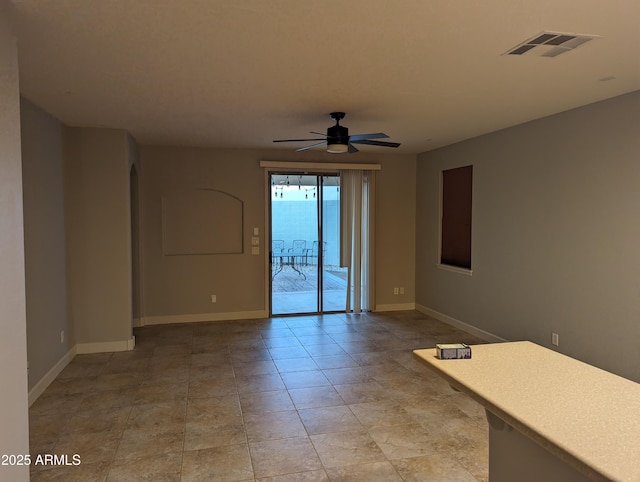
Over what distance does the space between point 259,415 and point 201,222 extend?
3792mm

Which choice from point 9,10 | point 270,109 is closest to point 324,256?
point 270,109

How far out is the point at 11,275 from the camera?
2.27 meters

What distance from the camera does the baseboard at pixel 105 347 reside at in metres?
5.16

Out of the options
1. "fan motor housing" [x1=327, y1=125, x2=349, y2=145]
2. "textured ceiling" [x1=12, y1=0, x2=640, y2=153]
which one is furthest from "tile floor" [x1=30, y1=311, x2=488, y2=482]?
"textured ceiling" [x1=12, y1=0, x2=640, y2=153]

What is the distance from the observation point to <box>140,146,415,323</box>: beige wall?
21.1 feet

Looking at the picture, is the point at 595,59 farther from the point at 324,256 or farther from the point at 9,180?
the point at 324,256

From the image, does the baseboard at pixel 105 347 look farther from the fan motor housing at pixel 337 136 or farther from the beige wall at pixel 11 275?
the fan motor housing at pixel 337 136

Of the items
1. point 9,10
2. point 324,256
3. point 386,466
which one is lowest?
point 386,466

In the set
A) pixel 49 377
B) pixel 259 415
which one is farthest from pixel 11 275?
pixel 49 377

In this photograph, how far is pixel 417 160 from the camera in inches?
290

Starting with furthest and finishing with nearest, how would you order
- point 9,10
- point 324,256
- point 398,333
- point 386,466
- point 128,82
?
1. point 324,256
2. point 398,333
3. point 128,82
4. point 386,466
5. point 9,10

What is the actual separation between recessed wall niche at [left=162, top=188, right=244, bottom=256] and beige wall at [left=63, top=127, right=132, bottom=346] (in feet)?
4.20

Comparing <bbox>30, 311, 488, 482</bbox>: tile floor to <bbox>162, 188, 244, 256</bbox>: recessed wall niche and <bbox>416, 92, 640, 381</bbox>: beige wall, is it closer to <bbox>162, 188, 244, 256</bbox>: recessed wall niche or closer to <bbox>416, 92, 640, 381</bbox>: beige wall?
<bbox>416, 92, 640, 381</bbox>: beige wall

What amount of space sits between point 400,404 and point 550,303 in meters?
2.04
